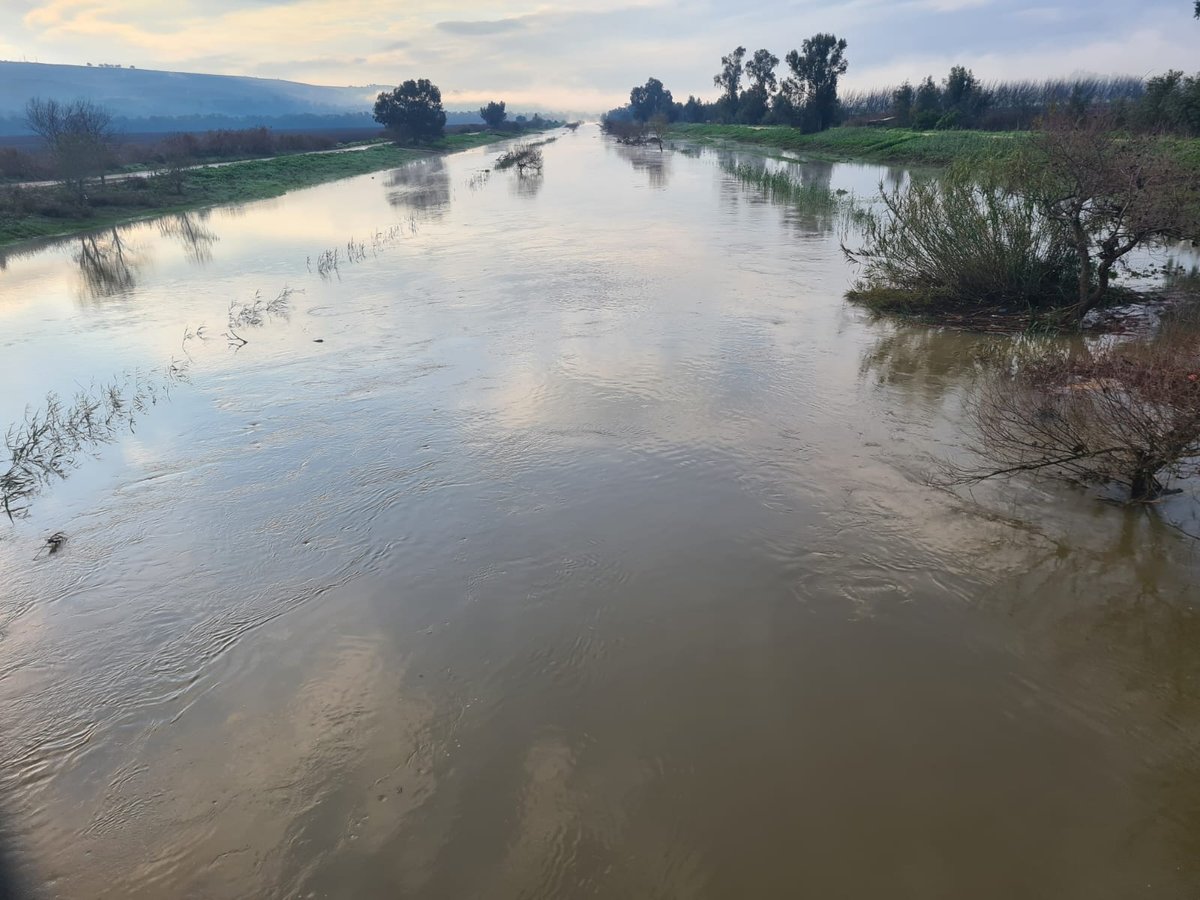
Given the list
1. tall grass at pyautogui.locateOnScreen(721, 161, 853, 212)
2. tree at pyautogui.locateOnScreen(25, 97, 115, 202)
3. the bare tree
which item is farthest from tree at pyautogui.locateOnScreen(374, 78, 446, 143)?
the bare tree

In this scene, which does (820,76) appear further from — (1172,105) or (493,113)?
(493,113)

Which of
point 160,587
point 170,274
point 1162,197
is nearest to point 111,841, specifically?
point 160,587

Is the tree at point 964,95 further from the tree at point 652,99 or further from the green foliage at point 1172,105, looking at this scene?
the tree at point 652,99

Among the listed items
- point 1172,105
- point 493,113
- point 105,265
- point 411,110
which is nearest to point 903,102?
point 1172,105

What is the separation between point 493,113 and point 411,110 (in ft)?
152

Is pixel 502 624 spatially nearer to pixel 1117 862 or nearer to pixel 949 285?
pixel 1117 862

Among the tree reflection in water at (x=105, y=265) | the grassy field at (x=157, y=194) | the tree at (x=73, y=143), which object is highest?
the tree at (x=73, y=143)

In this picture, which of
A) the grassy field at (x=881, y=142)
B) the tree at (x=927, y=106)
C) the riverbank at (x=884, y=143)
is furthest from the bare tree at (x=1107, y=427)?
the tree at (x=927, y=106)

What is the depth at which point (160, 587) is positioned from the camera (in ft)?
18.8

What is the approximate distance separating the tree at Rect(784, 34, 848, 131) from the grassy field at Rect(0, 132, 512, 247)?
3719cm

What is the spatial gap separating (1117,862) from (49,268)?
2396 centimetres

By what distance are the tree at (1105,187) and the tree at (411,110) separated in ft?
233

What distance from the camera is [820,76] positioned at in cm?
5866

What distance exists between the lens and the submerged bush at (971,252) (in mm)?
11734
